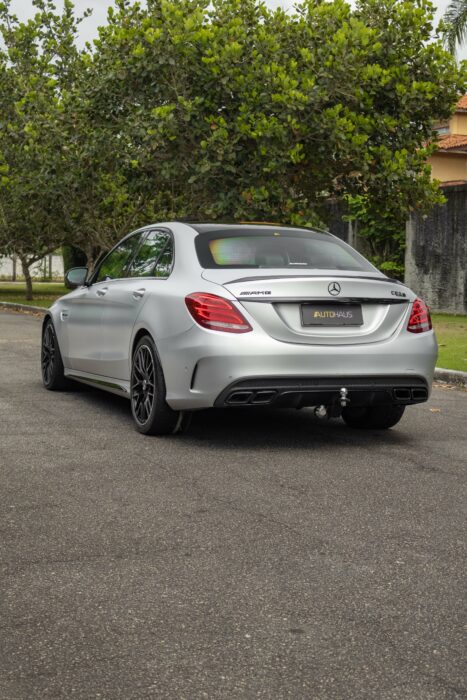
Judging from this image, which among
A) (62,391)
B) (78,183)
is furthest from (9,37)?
(62,391)

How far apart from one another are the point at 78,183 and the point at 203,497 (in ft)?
70.7

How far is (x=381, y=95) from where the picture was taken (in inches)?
841

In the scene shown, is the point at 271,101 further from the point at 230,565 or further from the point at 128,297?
the point at 230,565

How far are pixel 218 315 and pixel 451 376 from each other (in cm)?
556

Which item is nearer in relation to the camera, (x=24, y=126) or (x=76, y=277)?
(x=76, y=277)

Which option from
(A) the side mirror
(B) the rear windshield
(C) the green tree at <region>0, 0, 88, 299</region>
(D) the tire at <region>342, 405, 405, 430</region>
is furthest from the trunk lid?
(C) the green tree at <region>0, 0, 88, 299</region>

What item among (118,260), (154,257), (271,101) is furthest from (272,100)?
(154,257)

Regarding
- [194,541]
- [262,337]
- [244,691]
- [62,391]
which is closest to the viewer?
[244,691]

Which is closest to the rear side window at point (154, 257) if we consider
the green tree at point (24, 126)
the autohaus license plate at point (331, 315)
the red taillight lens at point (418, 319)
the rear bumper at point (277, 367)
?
the rear bumper at point (277, 367)

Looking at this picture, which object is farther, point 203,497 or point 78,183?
point 78,183

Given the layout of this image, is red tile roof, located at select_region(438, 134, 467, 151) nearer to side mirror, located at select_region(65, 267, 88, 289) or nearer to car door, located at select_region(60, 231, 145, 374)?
side mirror, located at select_region(65, 267, 88, 289)

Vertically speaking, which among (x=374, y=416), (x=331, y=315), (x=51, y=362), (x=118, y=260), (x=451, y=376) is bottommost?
(x=451, y=376)

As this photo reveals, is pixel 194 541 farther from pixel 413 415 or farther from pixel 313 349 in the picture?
pixel 413 415

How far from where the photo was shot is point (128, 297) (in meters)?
8.53
